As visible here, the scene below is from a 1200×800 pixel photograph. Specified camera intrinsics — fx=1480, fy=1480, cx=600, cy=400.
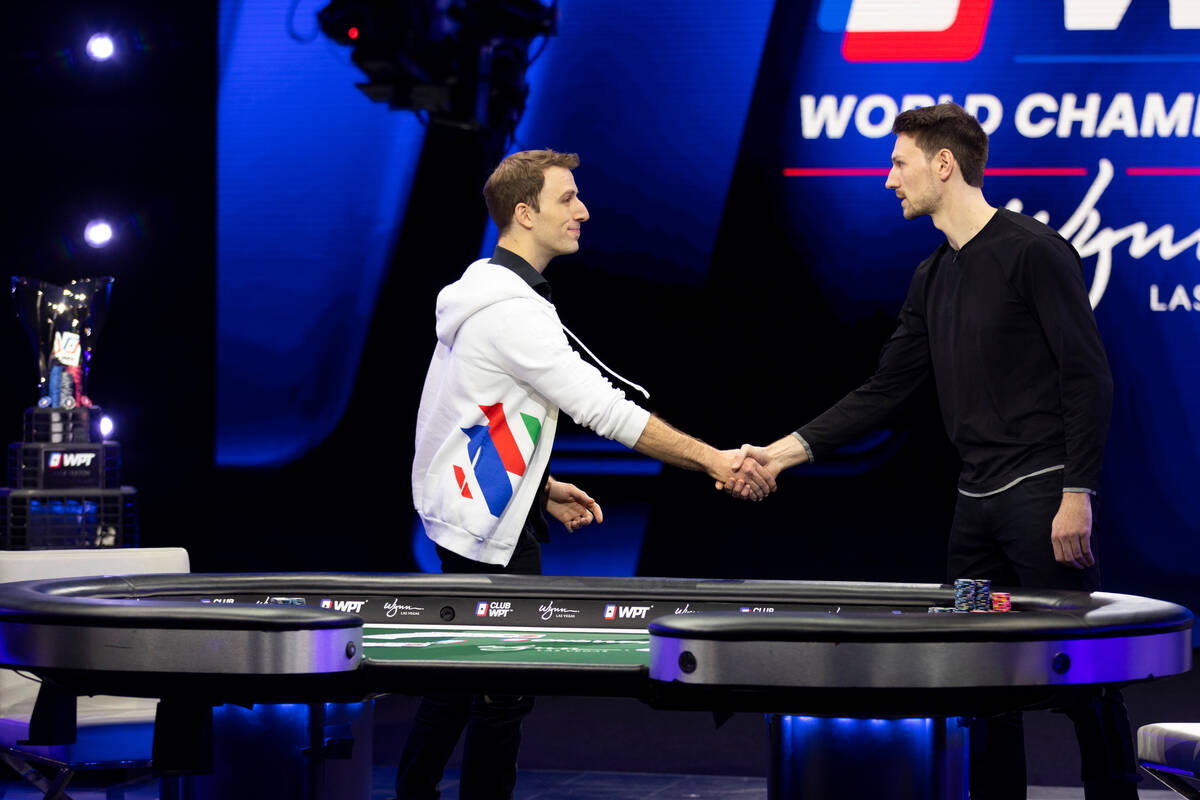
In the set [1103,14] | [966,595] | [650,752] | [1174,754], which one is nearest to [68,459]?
[650,752]

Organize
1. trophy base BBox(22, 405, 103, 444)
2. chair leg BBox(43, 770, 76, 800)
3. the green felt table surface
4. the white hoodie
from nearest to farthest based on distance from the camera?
the green felt table surface → the white hoodie → chair leg BBox(43, 770, 76, 800) → trophy base BBox(22, 405, 103, 444)

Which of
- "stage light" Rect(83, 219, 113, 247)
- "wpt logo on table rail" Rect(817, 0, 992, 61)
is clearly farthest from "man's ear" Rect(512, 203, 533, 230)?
"stage light" Rect(83, 219, 113, 247)

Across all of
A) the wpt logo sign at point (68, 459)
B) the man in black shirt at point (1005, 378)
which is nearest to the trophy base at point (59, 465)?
the wpt logo sign at point (68, 459)

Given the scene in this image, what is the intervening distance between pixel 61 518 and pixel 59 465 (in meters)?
0.16

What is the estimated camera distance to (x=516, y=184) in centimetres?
Answer: 306

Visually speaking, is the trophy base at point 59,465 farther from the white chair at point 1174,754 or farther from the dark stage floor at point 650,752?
the white chair at point 1174,754

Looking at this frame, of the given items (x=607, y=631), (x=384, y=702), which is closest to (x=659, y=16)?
(x=384, y=702)

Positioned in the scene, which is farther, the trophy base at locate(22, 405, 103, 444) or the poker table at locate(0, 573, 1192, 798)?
the trophy base at locate(22, 405, 103, 444)

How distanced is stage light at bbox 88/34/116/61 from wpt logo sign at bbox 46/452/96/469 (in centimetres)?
266

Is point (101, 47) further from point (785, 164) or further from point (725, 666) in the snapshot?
point (725, 666)

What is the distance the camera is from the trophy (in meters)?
4.56

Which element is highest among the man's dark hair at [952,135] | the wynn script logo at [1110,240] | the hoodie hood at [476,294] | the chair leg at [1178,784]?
the wynn script logo at [1110,240]

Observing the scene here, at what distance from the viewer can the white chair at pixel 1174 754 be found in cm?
267

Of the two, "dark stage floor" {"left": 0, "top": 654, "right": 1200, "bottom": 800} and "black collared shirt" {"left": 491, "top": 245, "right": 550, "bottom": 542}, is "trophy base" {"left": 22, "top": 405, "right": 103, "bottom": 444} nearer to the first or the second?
"dark stage floor" {"left": 0, "top": 654, "right": 1200, "bottom": 800}
